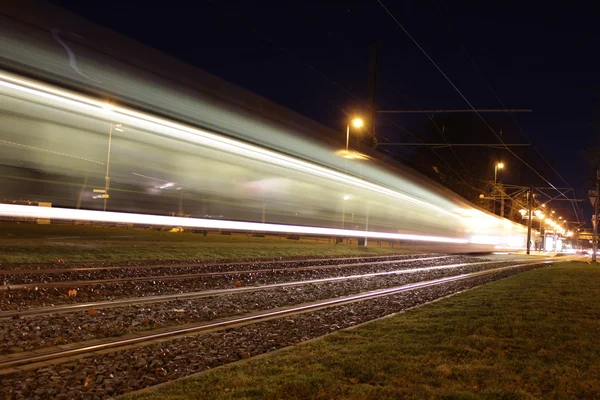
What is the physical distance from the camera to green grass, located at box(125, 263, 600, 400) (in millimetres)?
4832

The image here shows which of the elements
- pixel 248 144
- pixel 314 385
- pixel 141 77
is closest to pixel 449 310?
pixel 314 385

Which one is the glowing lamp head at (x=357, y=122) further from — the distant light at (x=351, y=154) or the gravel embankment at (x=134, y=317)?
the gravel embankment at (x=134, y=317)

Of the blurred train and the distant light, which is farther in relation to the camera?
the distant light

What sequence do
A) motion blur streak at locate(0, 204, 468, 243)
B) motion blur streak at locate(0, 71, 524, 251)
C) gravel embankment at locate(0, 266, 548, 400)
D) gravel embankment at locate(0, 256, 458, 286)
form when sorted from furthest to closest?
gravel embankment at locate(0, 256, 458, 286) → motion blur streak at locate(0, 204, 468, 243) → motion blur streak at locate(0, 71, 524, 251) → gravel embankment at locate(0, 266, 548, 400)

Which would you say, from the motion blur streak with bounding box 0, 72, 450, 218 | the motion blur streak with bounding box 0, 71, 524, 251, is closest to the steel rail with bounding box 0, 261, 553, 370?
the motion blur streak with bounding box 0, 71, 524, 251

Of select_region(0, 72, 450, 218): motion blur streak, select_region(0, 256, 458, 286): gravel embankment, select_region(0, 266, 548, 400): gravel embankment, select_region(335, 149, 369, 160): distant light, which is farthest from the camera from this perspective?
select_region(335, 149, 369, 160): distant light

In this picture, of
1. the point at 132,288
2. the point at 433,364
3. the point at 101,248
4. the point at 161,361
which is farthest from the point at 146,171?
the point at 101,248

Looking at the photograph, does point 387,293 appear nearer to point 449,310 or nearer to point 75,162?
point 449,310

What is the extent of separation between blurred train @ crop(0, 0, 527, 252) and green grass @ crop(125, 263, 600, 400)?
5762 millimetres

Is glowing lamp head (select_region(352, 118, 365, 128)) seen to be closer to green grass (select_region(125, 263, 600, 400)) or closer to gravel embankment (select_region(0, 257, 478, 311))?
gravel embankment (select_region(0, 257, 478, 311))

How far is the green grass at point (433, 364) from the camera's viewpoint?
4.83 m

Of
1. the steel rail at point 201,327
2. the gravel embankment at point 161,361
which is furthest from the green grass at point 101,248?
the gravel embankment at point 161,361

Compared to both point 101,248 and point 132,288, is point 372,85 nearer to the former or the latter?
point 101,248

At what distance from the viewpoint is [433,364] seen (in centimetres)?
582
